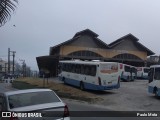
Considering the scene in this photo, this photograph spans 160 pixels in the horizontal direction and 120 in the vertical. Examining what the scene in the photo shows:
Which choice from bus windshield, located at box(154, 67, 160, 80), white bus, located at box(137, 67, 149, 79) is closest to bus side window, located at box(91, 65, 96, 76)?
bus windshield, located at box(154, 67, 160, 80)

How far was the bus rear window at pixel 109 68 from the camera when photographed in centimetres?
3356

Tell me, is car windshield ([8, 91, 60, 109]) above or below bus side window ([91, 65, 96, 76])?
below

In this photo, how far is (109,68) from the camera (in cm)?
3388

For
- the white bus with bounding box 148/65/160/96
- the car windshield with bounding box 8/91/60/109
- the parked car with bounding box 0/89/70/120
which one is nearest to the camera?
the parked car with bounding box 0/89/70/120

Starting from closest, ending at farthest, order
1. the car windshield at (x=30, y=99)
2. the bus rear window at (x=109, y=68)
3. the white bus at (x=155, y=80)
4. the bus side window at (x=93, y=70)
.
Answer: the car windshield at (x=30, y=99) < the white bus at (x=155, y=80) < the bus rear window at (x=109, y=68) < the bus side window at (x=93, y=70)

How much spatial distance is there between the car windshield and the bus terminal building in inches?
2219

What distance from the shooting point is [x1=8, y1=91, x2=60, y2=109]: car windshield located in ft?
34.0

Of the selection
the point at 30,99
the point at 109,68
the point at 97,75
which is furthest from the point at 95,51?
the point at 30,99

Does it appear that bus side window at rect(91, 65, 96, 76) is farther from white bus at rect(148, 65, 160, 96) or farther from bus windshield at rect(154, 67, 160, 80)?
bus windshield at rect(154, 67, 160, 80)

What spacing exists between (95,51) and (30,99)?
6451 centimetres

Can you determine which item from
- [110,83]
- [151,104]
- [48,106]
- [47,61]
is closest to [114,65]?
[110,83]

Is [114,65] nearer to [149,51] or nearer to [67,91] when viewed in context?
[67,91]

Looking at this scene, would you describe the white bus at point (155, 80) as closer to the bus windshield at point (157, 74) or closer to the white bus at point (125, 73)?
the bus windshield at point (157, 74)

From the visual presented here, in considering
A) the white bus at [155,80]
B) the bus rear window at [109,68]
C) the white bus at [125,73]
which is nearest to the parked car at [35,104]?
the white bus at [155,80]
